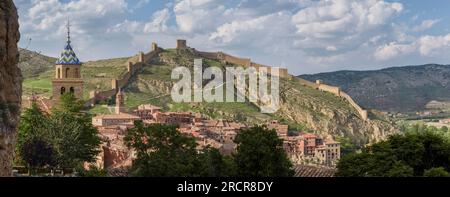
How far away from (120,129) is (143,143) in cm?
3181

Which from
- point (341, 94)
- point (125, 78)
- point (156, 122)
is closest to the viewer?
point (156, 122)

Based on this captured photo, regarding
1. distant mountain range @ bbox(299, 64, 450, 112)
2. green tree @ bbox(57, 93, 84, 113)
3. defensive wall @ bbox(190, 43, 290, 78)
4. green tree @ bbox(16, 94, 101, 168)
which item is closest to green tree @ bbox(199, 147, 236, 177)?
green tree @ bbox(16, 94, 101, 168)

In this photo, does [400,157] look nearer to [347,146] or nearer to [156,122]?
[156,122]

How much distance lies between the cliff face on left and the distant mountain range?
137 meters

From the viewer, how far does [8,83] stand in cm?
1028

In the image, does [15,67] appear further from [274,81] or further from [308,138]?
[274,81]

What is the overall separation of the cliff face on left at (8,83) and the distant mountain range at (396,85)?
13747cm

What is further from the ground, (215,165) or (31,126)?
(31,126)

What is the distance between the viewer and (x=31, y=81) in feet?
287

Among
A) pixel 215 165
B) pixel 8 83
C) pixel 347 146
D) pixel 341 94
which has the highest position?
pixel 341 94

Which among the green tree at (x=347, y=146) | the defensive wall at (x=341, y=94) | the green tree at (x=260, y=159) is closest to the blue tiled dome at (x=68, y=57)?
the green tree at (x=260, y=159)

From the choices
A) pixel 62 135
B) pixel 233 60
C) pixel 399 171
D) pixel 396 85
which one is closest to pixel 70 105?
pixel 62 135

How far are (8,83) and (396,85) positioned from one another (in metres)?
167

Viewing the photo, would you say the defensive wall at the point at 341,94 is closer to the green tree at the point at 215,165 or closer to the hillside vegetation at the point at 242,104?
the hillside vegetation at the point at 242,104
